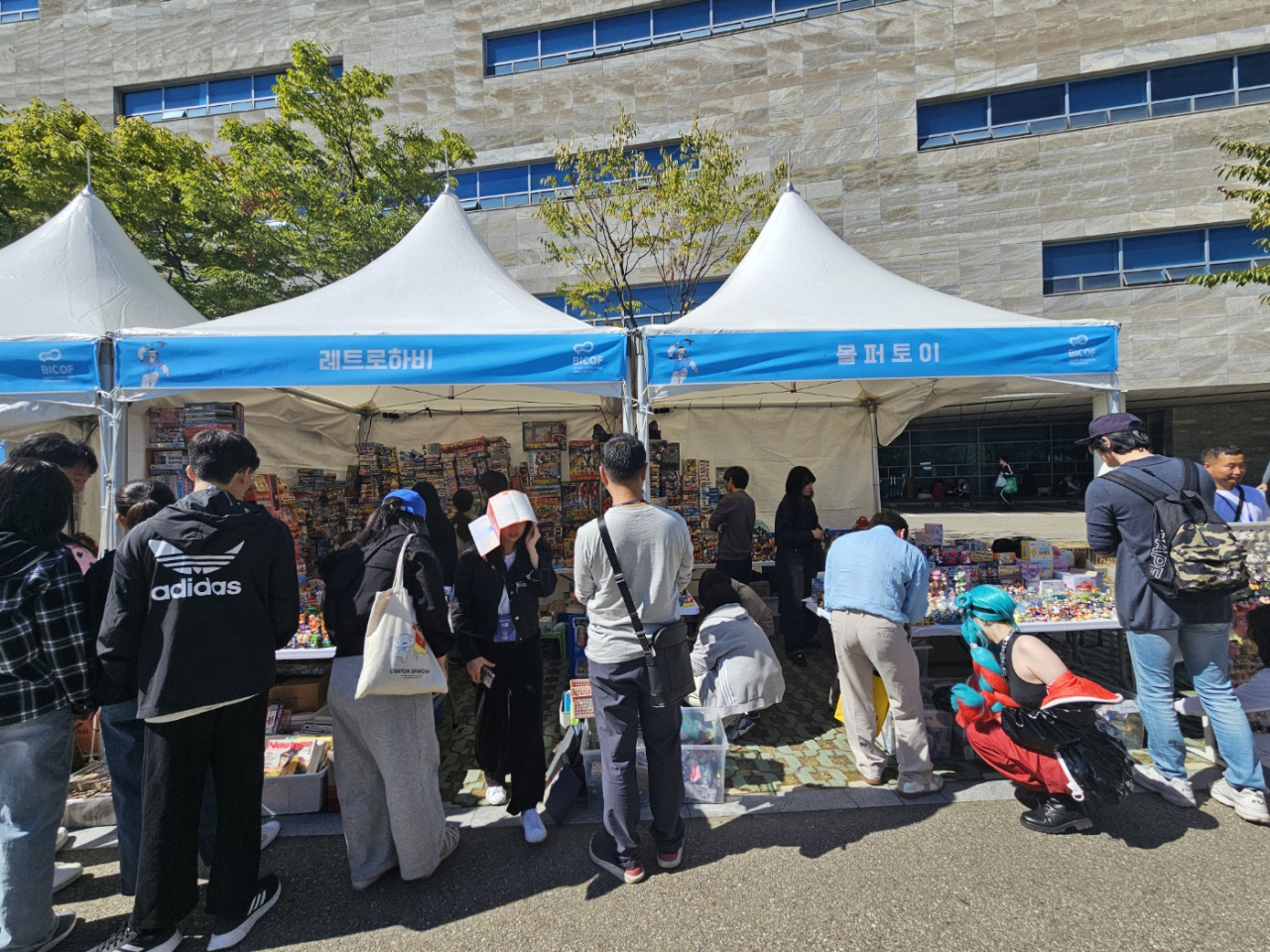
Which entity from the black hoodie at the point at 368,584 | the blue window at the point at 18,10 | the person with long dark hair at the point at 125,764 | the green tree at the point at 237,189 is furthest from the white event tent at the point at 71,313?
the blue window at the point at 18,10

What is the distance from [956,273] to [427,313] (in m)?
15.5

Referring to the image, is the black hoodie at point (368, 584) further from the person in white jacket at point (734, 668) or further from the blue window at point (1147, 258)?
the blue window at point (1147, 258)

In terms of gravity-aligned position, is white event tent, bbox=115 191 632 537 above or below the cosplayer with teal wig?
above

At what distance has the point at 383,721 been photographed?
7.87ft

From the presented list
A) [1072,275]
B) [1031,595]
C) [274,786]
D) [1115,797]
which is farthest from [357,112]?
[1072,275]

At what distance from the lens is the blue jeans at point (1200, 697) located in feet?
9.34

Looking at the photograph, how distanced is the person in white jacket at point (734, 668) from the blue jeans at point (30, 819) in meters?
2.78

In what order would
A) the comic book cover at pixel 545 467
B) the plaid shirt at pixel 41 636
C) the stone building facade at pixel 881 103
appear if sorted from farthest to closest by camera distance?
1. the stone building facade at pixel 881 103
2. the comic book cover at pixel 545 467
3. the plaid shirt at pixel 41 636

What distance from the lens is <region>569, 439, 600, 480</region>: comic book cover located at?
6398mm

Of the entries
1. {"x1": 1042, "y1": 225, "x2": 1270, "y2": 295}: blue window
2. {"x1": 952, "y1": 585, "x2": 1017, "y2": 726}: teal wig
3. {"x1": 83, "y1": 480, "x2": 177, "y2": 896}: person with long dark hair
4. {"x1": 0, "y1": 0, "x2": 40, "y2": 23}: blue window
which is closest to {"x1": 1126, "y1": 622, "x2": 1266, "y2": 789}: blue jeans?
{"x1": 952, "y1": 585, "x2": 1017, "y2": 726}: teal wig

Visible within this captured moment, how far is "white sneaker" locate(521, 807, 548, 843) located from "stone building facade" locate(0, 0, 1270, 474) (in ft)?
50.8

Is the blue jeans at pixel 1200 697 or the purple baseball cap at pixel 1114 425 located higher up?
the purple baseball cap at pixel 1114 425

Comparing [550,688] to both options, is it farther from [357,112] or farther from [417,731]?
[357,112]

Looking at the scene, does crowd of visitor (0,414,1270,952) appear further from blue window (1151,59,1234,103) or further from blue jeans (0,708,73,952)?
blue window (1151,59,1234,103)
